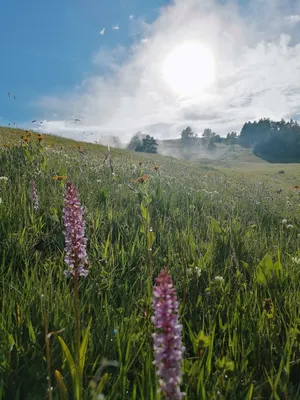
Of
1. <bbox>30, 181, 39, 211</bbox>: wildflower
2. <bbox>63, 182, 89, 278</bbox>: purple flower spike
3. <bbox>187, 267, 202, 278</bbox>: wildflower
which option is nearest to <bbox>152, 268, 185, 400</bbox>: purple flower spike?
<bbox>63, 182, 89, 278</bbox>: purple flower spike

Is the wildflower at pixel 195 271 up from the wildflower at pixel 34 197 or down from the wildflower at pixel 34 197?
down

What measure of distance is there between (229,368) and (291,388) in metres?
0.38

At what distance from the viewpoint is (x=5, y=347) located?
6.26 feet

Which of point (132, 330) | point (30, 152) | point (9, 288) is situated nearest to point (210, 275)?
point (132, 330)

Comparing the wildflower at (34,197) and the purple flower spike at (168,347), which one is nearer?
the purple flower spike at (168,347)

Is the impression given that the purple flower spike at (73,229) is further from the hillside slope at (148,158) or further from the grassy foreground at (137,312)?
the hillside slope at (148,158)

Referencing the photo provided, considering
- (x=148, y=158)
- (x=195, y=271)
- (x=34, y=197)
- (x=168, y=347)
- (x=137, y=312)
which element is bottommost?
(x=137, y=312)

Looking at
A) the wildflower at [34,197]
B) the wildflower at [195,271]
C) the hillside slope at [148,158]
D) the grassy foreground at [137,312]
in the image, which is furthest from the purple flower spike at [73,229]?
the hillside slope at [148,158]

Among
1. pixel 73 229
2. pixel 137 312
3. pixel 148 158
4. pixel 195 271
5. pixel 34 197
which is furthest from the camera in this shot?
pixel 148 158

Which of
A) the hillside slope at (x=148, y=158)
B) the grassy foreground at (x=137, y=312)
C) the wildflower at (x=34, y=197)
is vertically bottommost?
the grassy foreground at (x=137, y=312)

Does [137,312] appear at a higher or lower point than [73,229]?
lower

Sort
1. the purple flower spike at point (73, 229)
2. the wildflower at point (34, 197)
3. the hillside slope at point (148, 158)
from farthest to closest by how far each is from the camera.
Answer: the hillside slope at point (148, 158) → the wildflower at point (34, 197) → the purple flower spike at point (73, 229)

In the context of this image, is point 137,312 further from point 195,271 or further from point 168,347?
point 168,347

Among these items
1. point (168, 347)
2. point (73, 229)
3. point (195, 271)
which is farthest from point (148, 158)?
point (168, 347)
